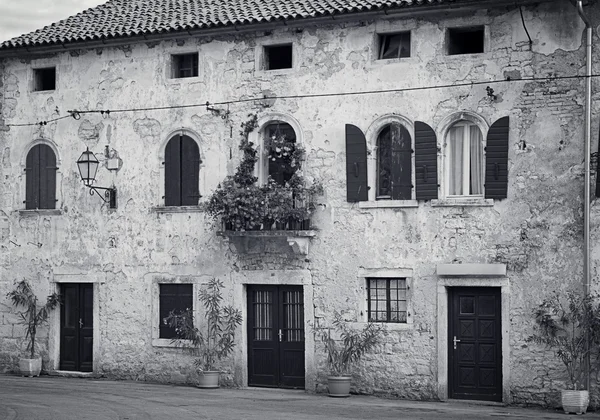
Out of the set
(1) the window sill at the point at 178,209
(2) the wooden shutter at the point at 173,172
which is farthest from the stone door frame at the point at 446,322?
(2) the wooden shutter at the point at 173,172

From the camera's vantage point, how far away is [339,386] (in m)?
20.1

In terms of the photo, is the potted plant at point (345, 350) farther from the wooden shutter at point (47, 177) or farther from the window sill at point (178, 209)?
the wooden shutter at point (47, 177)

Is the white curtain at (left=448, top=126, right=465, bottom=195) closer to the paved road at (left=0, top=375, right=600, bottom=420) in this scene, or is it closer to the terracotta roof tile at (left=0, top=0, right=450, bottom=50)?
the terracotta roof tile at (left=0, top=0, right=450, bottom=50)

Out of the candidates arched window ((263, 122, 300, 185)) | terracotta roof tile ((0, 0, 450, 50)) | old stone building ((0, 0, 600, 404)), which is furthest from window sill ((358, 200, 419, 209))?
terracotta roof tile ((0, 0, 450, 50))

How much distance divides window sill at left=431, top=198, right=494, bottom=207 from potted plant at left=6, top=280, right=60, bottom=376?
946cm

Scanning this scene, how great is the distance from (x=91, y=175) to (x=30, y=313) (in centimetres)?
361

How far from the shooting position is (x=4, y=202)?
968 inches

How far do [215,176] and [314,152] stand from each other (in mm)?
2407

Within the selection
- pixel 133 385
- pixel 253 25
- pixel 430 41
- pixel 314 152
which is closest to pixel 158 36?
pixel 253 25

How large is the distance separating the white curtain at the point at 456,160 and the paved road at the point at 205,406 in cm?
414

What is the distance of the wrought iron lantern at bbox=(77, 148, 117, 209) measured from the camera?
23.1 metres

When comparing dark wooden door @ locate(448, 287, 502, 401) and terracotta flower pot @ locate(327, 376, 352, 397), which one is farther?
terracotta flower pot @ locate(327, 376, 352, 397)

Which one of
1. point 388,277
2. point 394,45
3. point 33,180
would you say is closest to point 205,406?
Result: point 388,277

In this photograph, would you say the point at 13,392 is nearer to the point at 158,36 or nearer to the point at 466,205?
the point at 158,36
